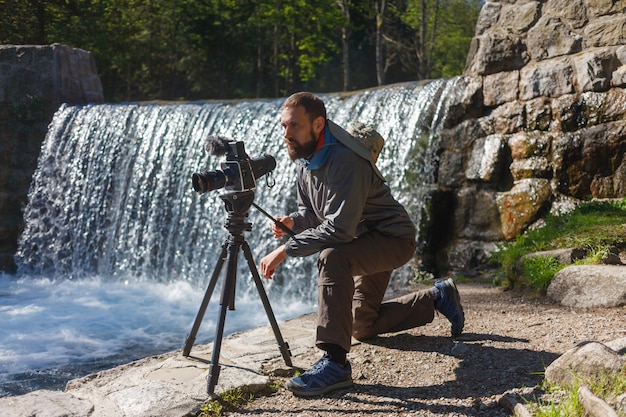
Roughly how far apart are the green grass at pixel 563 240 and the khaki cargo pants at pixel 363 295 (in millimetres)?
1466

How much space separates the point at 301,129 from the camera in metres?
3.23

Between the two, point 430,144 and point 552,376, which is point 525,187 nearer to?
point 430,144

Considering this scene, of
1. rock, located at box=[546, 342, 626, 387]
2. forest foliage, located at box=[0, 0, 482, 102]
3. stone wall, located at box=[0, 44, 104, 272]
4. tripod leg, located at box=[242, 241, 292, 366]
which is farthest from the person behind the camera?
forest foliage, located at box=[0, 0, 482, 102]

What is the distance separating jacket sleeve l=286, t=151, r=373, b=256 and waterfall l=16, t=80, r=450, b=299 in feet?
13.5

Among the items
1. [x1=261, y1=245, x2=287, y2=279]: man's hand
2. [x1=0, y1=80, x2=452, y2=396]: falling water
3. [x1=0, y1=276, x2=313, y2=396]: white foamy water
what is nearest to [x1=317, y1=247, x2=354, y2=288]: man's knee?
[x1=261, y1=245, x2=287, y2=279]: man's hand

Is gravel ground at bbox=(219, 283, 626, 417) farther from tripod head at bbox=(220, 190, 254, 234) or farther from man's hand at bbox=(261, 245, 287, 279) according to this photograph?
tripod head at bbox=(220, 190, 254, 234)

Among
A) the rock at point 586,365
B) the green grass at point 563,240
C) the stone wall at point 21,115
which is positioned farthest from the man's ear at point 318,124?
the stone wall at point 21,115

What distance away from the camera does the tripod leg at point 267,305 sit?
3.36 metres

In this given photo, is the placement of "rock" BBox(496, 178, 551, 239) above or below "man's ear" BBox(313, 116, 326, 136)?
below

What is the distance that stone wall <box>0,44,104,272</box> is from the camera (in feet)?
34.9

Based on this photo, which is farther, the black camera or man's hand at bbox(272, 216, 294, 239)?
man's hand at bbox(272, 216, 294, 239)

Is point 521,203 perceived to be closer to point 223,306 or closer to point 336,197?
point 336,197

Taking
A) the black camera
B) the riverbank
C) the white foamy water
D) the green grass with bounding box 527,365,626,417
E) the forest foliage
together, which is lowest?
the white foamy water

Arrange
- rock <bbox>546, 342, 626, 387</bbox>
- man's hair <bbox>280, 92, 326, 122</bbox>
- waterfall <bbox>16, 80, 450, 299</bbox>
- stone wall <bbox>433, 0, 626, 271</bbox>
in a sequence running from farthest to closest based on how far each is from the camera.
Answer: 1. waterfall <bbox>16, 80, 450, 299</bbox>
2. stone wall <bbox>433, 0, 626, 271</bbox>
3. man's hair <bbox>280, 92, 326, 122</bbox>
4. rock <bbox>546, 342, 626, 387</bbox>
